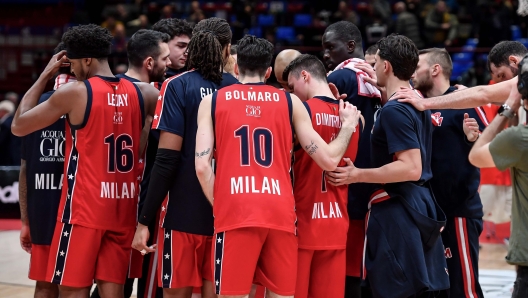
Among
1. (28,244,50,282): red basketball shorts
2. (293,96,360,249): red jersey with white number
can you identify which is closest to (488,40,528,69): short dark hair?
(293,96,360,249): red jersey with white number

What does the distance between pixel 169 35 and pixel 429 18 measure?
39.5ft

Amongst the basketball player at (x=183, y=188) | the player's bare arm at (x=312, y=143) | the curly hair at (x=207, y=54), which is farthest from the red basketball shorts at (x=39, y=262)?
the player's bare arm at (x=312, y=143)

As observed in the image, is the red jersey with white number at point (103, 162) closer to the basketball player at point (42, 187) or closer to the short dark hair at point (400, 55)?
the basketball player at point (42, 187)

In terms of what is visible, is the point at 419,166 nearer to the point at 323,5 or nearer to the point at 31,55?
the point at 323,5

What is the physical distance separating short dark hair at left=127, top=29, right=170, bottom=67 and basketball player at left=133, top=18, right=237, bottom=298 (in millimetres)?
808

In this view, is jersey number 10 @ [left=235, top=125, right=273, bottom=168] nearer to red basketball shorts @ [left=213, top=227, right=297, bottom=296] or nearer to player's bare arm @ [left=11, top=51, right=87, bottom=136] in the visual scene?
red basketball shorts @ [left=213, top=227, right=297, bottom=296]

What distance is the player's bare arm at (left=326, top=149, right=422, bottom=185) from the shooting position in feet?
14.5

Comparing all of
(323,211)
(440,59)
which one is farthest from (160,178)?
(440,59)

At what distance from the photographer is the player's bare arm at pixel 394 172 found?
14.5 feet

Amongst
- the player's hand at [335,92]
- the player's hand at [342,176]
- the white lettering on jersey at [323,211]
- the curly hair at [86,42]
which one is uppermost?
the curly hair at [86,42]

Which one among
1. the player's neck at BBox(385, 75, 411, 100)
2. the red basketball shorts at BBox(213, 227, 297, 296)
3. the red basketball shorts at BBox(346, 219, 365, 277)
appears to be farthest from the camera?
the red basketball shorts at BBox(346, 219, 365, 277)

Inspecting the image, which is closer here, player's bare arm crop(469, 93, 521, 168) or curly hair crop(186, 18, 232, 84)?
player's bare arm crop(469, 93, 521, 168)

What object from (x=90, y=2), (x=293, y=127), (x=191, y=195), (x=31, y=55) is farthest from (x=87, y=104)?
(x=90, y=2)

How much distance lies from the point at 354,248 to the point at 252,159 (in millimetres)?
1496
